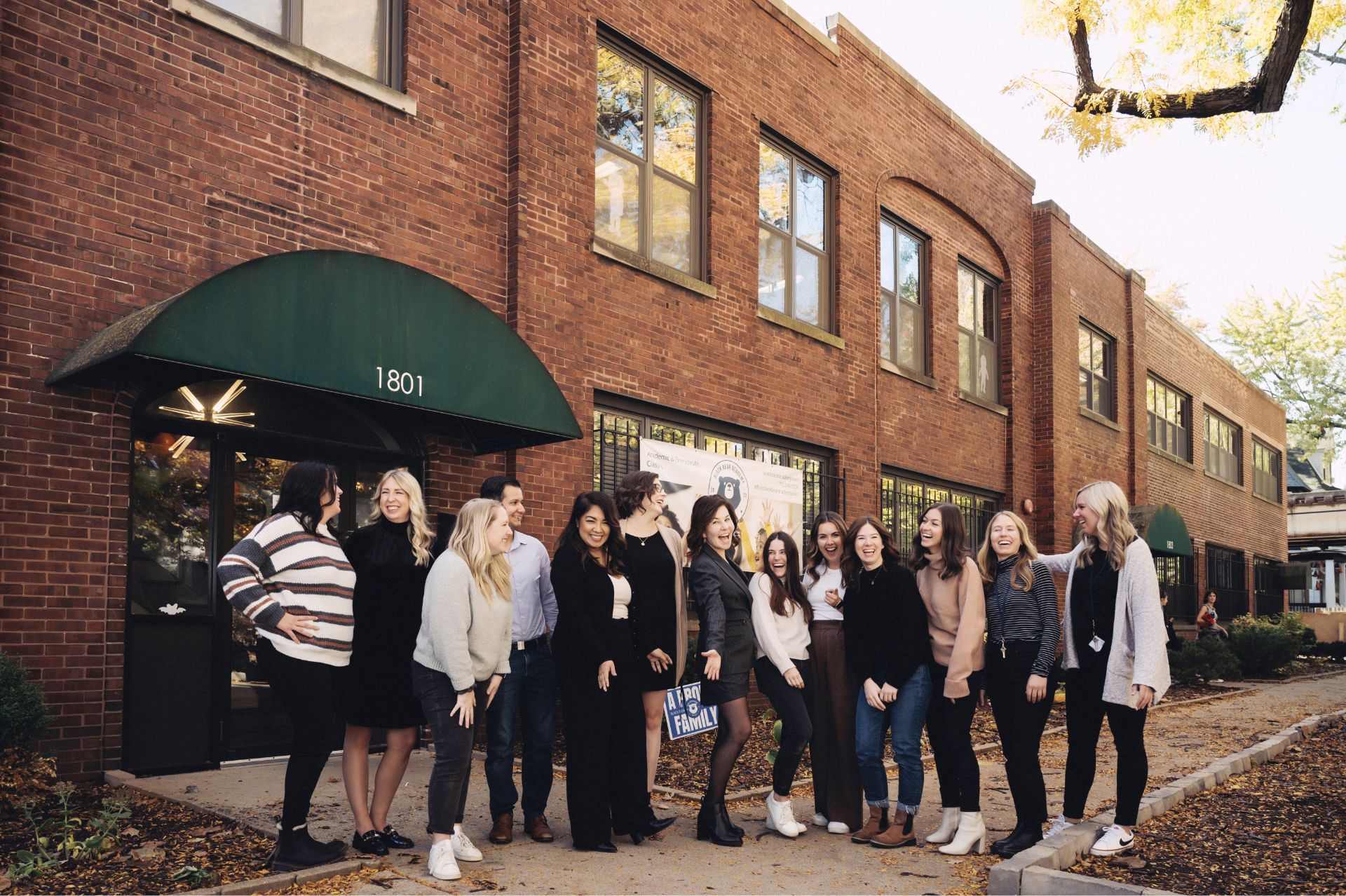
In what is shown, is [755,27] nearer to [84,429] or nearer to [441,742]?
[84,429]

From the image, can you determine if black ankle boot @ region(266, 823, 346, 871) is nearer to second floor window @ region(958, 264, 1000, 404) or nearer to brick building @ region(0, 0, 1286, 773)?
brick building @ region(0, 0, 1286, 773)

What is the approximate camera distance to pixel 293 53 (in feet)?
26.7

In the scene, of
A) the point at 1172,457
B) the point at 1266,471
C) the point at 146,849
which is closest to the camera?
the point at 146,849

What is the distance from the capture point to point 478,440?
9383mm

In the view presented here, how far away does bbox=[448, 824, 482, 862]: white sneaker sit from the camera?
551 centimetres

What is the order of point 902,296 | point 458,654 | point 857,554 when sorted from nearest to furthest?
point 458,654 → point 857,554 → point 902,296

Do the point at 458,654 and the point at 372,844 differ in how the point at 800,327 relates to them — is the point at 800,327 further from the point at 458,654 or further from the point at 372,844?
the point at 372,844

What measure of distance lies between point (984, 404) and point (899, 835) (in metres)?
13.0

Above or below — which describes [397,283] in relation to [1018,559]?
above

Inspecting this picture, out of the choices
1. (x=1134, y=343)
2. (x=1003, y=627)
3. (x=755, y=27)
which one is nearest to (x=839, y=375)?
(x=755, y=27)

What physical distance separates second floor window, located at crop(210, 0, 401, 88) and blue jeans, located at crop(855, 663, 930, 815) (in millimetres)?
6193

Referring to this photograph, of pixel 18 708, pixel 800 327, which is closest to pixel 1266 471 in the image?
pixel 800 327

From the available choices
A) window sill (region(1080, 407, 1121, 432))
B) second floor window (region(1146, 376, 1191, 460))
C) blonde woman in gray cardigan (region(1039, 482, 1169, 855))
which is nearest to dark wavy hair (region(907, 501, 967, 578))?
blonde woman in gray cardigan (region(1039, 482, 1169, 855))

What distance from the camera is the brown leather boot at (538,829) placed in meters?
6.14
